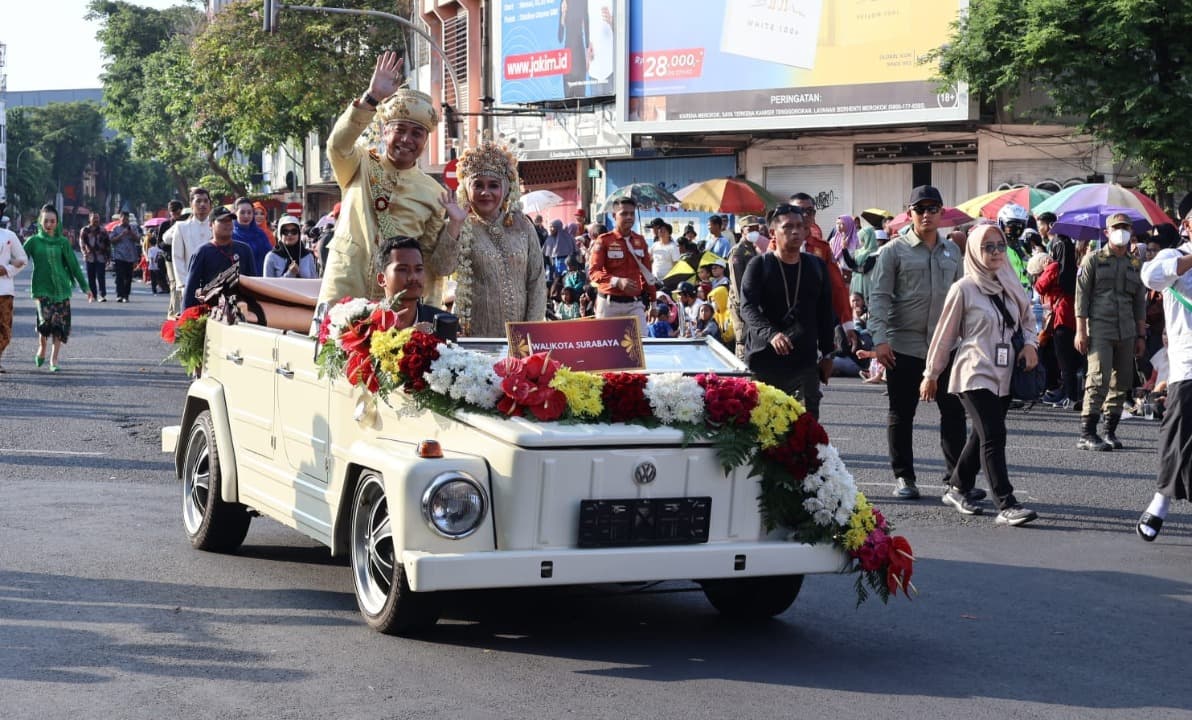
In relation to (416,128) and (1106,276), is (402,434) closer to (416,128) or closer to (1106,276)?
(416,128)

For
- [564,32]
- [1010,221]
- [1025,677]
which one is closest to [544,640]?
[1025,677]

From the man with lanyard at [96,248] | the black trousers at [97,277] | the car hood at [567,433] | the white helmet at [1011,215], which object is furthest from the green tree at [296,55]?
the car hood at [567,433]

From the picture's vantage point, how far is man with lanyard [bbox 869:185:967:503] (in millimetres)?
10523

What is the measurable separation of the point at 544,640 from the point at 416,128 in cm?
276

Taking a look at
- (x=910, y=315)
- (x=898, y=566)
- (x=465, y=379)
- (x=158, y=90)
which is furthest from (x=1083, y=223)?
(x=158, y=90)

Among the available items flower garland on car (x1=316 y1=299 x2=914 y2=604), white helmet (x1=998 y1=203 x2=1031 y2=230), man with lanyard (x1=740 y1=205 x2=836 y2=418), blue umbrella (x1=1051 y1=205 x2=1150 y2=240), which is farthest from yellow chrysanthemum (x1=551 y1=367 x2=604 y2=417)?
white helmet (x1=998 y1=203 x2=1031 y2=230)

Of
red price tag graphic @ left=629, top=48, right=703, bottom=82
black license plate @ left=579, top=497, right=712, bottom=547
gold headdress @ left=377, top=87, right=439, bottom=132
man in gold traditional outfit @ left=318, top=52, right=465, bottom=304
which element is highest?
red price tag graphic @ left=629, top=48, right=703, bottom=82

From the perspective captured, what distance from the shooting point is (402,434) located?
6469mm

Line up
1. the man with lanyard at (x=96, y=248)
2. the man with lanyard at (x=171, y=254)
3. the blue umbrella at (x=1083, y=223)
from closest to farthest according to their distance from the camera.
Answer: the blue umbrella at (x=1083, y=223) → the man with lanyard at (x=171, y=254) → the man with lanyard at (x=96, y=248)

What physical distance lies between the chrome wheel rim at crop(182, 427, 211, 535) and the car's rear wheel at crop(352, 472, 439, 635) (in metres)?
2.06

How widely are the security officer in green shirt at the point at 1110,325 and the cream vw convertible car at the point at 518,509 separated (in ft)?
24.3

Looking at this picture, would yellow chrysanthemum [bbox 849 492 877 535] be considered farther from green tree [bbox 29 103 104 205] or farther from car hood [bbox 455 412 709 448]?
green tree [bbox 29 103 104 205]

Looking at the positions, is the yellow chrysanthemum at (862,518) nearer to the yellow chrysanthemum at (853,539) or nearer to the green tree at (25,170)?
the yellow chrysanthemum at (853,539)

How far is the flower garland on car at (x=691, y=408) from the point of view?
6211 millimetres
